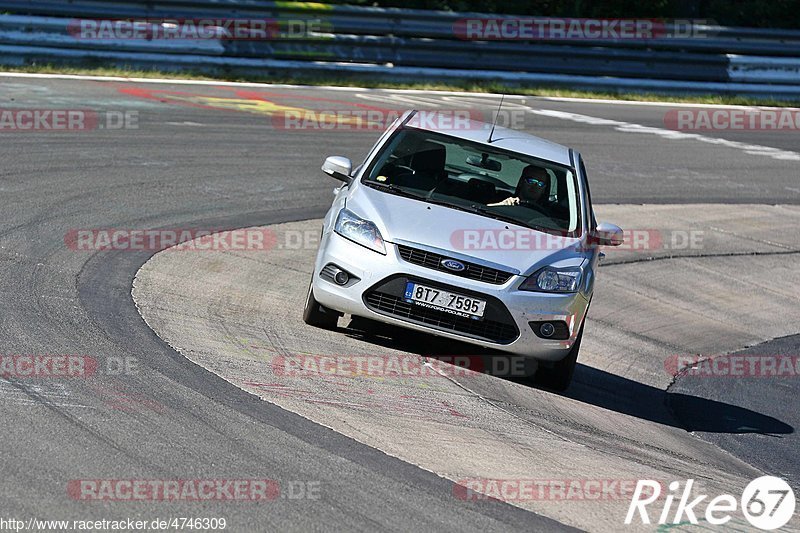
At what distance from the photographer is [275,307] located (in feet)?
29.5

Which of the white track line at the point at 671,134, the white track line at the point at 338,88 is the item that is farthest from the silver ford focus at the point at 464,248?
the white track line at the point at 671,134

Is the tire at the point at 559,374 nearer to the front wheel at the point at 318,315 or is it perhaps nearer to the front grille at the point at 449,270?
the front grille at the point at 449,270

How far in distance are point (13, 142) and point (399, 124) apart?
5987 mm

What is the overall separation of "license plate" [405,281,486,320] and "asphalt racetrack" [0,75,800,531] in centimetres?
53

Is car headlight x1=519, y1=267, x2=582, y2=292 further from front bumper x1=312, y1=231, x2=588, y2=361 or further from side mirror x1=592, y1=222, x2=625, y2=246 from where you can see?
side mirror x1=592, y1=222, x2=625, y2=246

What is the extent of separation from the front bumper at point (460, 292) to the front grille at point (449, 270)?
0.03 meters

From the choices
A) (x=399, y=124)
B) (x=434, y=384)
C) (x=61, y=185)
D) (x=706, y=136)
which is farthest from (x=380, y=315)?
(x=706, y=136)

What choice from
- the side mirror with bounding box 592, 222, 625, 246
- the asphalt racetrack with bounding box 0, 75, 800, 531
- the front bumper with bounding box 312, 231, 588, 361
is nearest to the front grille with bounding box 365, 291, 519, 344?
the front bumper with bounding box 312, 231, 588, 361

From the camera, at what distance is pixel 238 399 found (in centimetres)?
651

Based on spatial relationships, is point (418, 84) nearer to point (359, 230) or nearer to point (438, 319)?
point (359, 230)

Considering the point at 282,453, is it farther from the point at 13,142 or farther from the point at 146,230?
the point at 13,142

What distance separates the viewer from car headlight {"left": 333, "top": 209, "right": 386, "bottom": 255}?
785cm

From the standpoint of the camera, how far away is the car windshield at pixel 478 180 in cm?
→ 855

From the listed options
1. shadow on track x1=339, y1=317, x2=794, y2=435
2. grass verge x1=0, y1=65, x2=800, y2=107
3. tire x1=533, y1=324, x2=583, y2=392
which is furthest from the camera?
grass verge x1=0, y1=65, x2=800, y2=107
